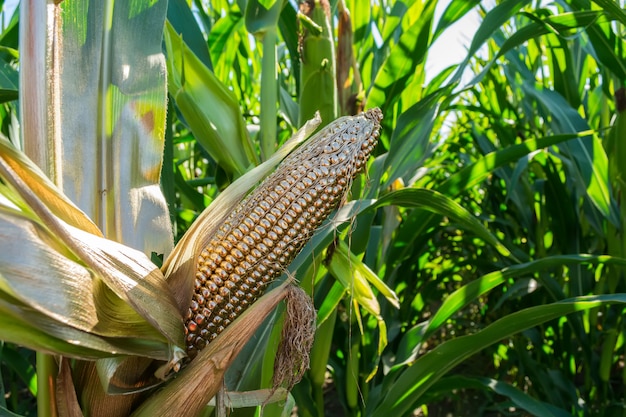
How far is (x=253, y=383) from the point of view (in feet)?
3.38

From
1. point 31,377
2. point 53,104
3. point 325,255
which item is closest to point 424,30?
point 325,255

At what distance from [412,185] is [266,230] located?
3.67ft

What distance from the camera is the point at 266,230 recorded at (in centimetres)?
78

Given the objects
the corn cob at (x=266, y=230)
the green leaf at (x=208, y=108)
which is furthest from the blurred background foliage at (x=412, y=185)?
the corn cob at (x=266, y=230)

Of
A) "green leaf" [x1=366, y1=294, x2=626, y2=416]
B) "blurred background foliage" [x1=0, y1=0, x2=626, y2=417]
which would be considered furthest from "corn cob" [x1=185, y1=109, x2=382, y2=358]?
"green leaf" [x1=366, y1=294, x2=626, y2=416]

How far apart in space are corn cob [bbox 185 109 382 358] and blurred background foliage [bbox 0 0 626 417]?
0.11 meters

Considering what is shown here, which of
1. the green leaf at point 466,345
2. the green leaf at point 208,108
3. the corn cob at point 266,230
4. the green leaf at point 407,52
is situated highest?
the green leaf at point 407,52

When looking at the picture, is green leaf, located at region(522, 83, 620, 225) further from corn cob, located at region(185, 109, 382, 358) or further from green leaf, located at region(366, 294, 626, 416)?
corn cob, located at region(185, 109, 382, 358)

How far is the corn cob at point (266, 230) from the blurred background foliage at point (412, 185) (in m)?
0.11

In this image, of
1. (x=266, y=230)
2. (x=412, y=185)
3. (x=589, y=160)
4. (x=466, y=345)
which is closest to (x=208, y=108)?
(x=266, y=230)

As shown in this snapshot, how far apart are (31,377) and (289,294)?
3.00 ft

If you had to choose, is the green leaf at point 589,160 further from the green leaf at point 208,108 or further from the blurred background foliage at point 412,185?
the green leaf at point 208,108

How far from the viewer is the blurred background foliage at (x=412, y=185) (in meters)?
1.12

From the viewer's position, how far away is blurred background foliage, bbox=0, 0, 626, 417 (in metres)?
1.12
